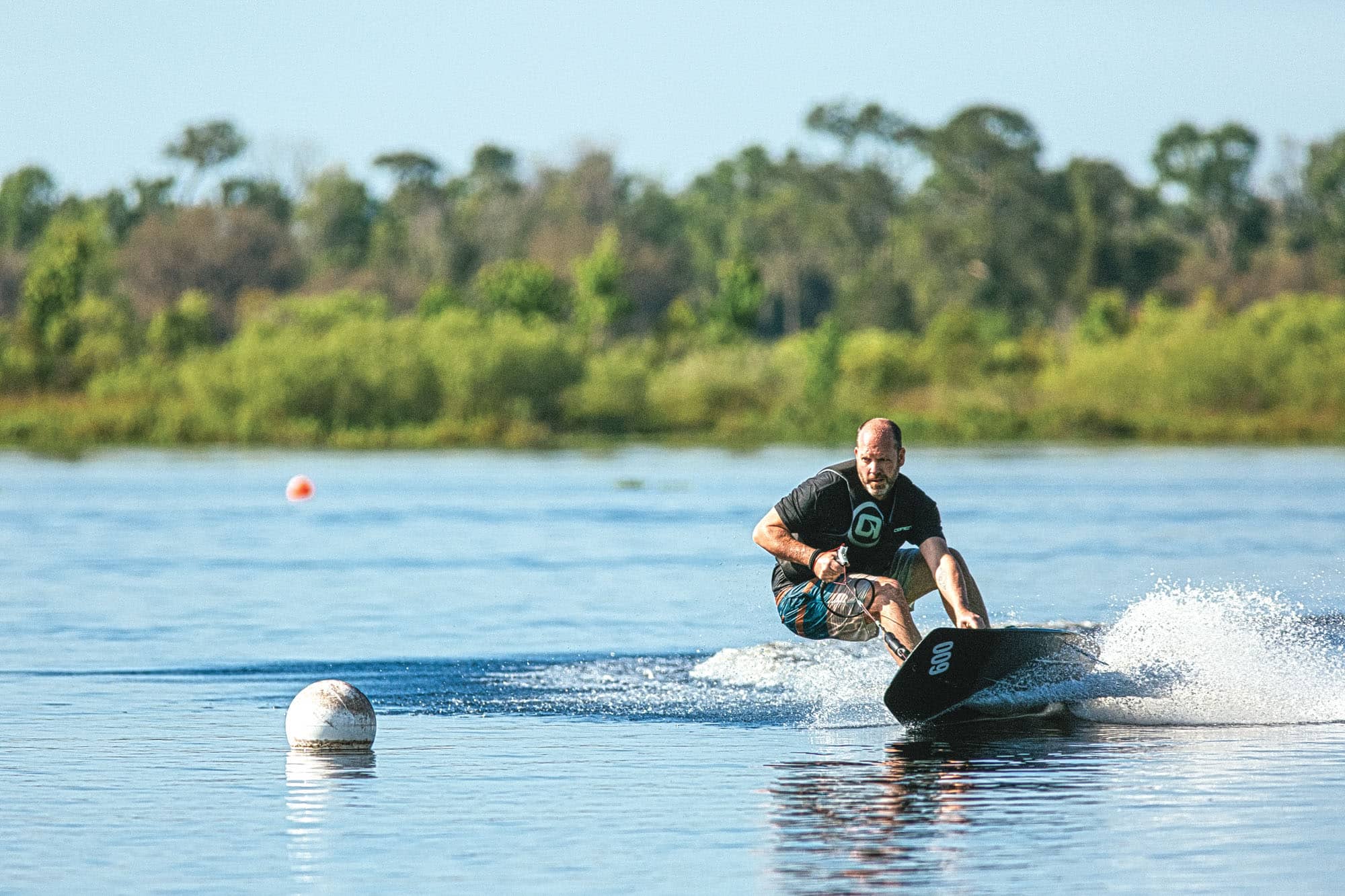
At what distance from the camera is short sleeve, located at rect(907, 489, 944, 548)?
13.2 metres

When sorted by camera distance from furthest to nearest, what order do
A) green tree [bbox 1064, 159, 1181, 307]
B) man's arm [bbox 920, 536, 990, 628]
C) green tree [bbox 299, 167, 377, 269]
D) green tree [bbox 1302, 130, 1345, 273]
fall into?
green tree [bbox 299, 167, 377, 269], green tree [bbox 1302, 130, 1345, 273], green tree [bbox 1064, 159, 1181, 307], man's arm [bbox 920, 536, 990, 628]

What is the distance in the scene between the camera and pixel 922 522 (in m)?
13.3

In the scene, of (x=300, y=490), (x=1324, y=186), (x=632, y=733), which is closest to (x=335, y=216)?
(x=1324, y=186)

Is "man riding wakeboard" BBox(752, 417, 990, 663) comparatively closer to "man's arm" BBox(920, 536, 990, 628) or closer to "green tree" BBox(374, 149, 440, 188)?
"man's arm" BBox(920, 536, 990, 628)

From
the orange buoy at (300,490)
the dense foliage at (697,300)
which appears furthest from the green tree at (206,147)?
the orange buoy at (300,490)

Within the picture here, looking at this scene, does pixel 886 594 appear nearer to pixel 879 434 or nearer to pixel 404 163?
pixel 879 434

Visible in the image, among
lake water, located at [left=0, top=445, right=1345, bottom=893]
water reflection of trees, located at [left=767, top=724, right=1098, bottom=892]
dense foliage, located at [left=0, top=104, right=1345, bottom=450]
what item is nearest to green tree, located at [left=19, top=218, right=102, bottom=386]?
dense foliage, located at [left=0, top=104, right=1345, bottom=450]

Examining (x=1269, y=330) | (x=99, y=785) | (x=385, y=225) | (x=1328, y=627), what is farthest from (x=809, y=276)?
(x=99, y=785)

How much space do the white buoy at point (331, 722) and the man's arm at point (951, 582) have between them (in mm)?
3188

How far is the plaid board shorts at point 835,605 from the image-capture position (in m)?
13.1

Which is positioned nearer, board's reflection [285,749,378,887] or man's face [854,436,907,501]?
board's reflection [285,749,378,887]

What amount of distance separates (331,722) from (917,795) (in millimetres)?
3425

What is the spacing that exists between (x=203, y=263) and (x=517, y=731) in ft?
333

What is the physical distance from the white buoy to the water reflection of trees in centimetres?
235
